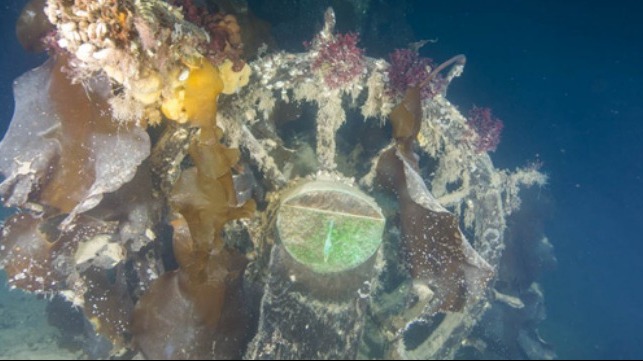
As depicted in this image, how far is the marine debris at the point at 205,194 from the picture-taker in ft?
9.14

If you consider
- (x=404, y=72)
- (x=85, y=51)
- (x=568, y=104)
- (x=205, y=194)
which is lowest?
(x=568, y=104)

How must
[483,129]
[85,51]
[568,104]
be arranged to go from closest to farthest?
[85,51]
[483,129]
[568,104]

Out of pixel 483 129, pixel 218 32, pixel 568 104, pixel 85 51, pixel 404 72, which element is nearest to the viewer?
pixel 85 51

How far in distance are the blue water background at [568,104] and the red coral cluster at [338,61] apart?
12.4m

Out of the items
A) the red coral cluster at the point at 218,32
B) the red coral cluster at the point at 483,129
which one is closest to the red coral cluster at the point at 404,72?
the red coral cluster at the point at 483,129

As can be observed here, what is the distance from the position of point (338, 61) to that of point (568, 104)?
30809 mm

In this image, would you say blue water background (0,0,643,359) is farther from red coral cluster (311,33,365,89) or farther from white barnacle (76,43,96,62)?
red coral cluster (311,33,365,89)

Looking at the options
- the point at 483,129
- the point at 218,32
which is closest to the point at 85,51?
the point at 218,32

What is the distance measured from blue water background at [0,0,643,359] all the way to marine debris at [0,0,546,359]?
1161 cm

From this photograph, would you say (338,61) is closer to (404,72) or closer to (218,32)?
(404,72)

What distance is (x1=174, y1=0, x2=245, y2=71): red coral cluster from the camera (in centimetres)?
308

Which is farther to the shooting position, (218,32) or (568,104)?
(568,104)

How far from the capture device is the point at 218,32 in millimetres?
3186

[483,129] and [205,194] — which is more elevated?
[483,129]
